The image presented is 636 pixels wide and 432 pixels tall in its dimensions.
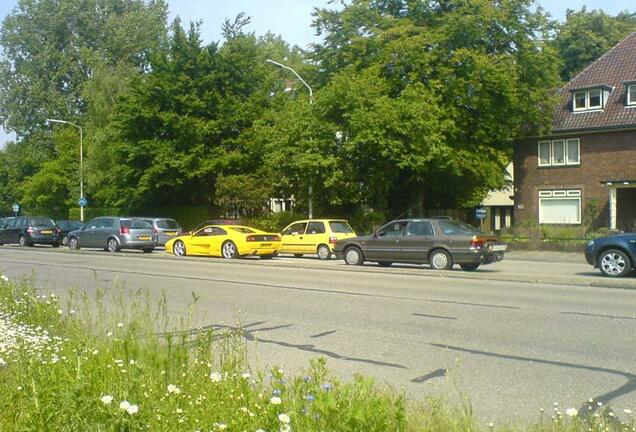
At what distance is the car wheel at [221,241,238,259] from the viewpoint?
2670 centimetres

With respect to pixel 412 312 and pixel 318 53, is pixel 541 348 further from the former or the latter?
pixel 318 53

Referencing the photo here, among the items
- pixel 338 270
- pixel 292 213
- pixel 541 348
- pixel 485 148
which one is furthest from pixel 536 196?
pixel 541 348

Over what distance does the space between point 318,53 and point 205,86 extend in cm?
729

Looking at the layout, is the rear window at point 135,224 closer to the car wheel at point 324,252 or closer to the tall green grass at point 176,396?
the car wheel at point 324,252

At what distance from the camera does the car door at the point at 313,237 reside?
Result: 27.5 metres

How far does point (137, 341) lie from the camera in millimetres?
6395

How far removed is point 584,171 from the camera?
38.3m

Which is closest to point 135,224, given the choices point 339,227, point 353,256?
point 339,227

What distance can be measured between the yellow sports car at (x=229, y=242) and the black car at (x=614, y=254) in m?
12.5

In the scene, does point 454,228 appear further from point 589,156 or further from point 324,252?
point 589,156

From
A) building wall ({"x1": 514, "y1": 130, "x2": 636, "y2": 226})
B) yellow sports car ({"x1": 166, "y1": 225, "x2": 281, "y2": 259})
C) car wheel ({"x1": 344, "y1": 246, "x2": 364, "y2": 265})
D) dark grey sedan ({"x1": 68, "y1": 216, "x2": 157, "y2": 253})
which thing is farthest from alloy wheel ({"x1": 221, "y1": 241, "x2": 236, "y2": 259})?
building wall ({"x1": 514, "y1": 130, "x2": 636, "y2": 226})

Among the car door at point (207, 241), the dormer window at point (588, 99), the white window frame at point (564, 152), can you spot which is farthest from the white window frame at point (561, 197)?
the car door at point (207, 241)

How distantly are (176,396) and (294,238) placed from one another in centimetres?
2362

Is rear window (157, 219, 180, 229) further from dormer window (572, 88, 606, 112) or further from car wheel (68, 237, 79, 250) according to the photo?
dormer window (572, 88, 606, 112)
